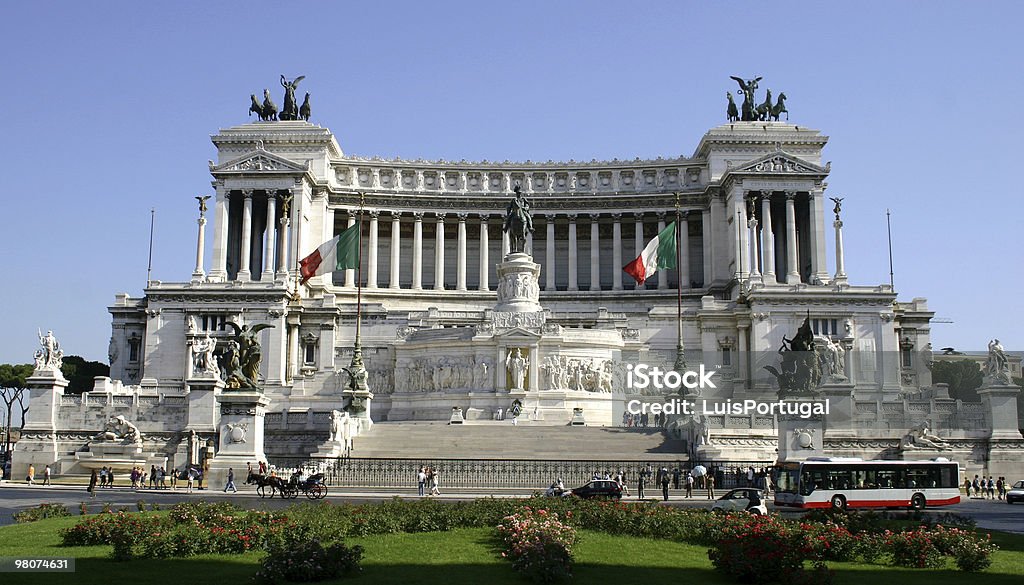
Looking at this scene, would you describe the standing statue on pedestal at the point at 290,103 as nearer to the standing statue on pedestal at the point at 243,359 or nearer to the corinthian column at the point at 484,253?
the corinthian column at the point at 484,253

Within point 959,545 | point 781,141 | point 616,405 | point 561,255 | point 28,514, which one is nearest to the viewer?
point 959,545

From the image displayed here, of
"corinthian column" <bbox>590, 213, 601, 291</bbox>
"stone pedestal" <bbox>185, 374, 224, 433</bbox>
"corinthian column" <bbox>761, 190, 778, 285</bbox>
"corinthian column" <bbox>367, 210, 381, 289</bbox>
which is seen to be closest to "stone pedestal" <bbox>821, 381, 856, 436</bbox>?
"stone pedestal" <bbox>185, 374, 224, 433</bbox>

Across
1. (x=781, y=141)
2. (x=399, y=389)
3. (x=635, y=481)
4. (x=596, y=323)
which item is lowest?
(x=635, y=481)

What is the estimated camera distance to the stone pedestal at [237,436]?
43.8 metres

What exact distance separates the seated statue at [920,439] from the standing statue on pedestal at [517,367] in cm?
2550

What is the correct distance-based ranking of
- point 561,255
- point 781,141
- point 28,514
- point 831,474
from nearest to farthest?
point 28,514
point 831,474
point 781,141
point 561,255

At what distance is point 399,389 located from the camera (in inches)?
2923

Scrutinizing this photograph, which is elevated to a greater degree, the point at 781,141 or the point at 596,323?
the point at 781,141

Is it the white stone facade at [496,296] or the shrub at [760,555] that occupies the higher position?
the white stone facade at [496,296]

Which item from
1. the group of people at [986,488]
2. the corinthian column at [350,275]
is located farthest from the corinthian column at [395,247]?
the group of people at [986,488]

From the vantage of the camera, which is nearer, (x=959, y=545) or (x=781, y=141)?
(x=959, y=545)

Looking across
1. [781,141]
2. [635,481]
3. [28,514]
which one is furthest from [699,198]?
[28,514]

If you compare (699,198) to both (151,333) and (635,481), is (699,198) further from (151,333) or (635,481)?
(635,481)

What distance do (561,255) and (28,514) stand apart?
8459 centimetres
